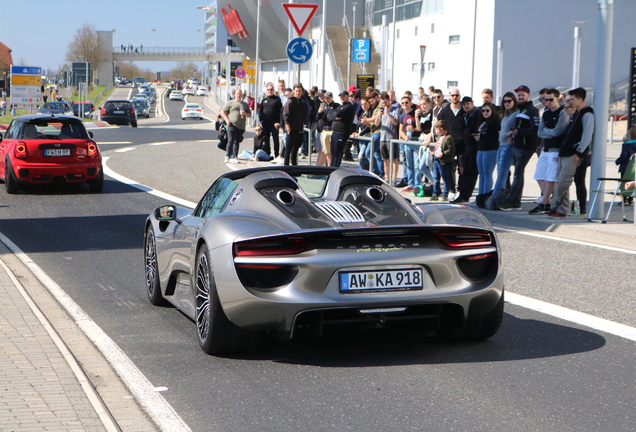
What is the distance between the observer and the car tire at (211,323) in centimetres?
575

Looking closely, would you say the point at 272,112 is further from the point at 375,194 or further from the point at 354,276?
the point at 354,276

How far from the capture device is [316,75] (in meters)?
77.6

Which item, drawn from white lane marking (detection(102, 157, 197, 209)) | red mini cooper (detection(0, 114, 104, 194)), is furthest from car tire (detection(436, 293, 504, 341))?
red mini cooper (detection(0, 114, 104, 194))

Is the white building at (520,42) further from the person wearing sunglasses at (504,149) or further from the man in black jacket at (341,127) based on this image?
the person wearing sunglasses at (504,149)

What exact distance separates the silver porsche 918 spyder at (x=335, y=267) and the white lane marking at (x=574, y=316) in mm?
1051

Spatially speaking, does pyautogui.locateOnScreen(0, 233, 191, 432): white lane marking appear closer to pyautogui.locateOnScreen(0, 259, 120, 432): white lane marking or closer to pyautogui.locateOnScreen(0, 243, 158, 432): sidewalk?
pyautogui.locateOnScreen(0, 243, 158, 432): sidewalk

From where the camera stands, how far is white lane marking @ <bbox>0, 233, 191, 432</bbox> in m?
4.64

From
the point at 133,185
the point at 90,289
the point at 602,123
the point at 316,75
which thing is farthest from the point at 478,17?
the point at 90,289

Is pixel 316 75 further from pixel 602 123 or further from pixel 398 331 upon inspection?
pixel 398 331

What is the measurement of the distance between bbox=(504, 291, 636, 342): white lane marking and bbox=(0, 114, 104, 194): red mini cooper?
1122 centimetres

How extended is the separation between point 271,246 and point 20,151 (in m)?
12.8

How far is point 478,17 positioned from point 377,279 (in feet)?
160

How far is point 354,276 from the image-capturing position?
550 cm

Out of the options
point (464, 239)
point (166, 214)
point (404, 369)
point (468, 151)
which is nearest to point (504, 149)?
point (468, 151)
